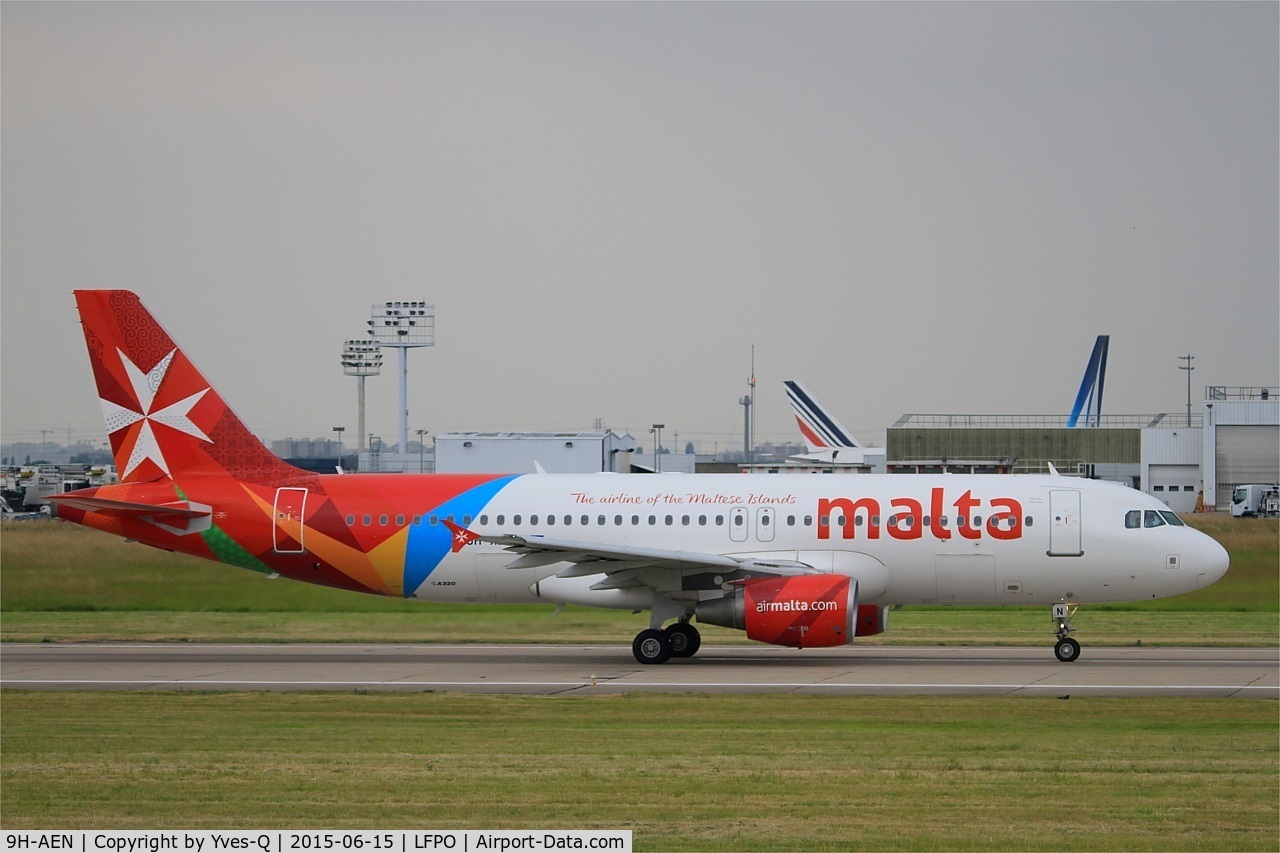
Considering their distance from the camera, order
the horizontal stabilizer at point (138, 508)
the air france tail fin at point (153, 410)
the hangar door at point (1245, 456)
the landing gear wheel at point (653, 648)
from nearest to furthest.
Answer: the landing gear wheel at point (653, 648) → the horizontal stabilizer at point (138, 508) → the air france tail fin at point (153, 410) → the hangar door at point (1245, 456)

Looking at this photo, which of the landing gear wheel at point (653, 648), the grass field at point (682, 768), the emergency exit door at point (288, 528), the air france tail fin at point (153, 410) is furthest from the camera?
the air france tail fin at point (153, 410)

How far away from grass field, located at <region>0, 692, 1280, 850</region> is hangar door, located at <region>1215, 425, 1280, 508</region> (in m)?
68.2

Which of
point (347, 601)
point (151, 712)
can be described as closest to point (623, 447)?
point (347, 601)

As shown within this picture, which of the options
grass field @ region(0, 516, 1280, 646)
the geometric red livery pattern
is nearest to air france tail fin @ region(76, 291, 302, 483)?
the geometric red livery pattern

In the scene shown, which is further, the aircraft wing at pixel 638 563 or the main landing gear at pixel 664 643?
the main landing gear at pixel 664 643

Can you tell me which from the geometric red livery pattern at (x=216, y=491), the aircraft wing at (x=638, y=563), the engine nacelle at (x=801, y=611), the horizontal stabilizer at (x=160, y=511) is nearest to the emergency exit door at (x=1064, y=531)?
the engine nacelle at (x=801, y=611)

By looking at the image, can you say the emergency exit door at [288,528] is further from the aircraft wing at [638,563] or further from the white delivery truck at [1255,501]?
the white delivery truck at [1255,501]

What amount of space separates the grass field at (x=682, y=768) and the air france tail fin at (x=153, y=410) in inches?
334

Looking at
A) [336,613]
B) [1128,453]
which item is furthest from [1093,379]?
[336,613]

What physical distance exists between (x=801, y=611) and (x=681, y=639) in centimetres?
295

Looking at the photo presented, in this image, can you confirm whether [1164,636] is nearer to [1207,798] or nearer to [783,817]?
[1207,798]

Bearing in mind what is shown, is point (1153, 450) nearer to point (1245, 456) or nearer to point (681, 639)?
point (1245, 456)

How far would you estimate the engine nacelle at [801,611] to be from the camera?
86.8ft

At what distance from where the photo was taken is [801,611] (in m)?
26.5
